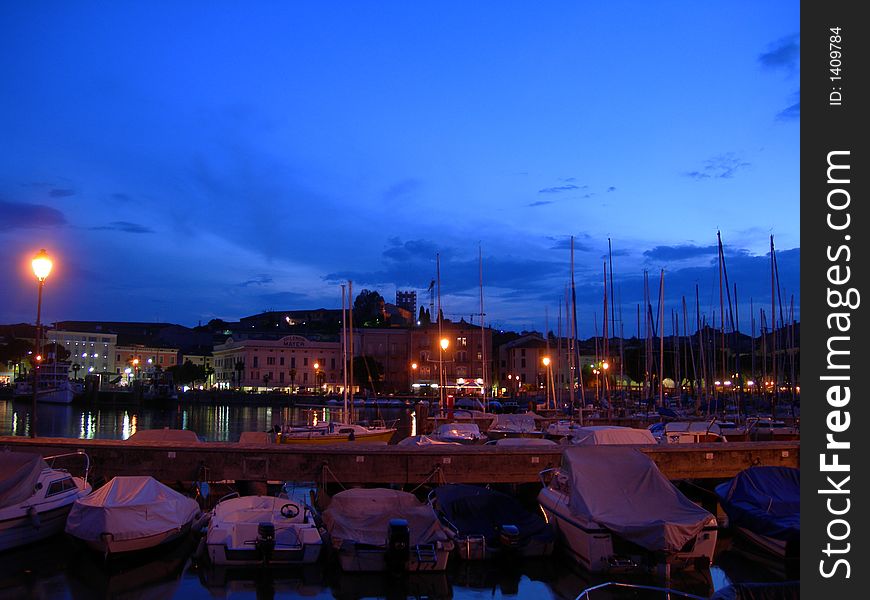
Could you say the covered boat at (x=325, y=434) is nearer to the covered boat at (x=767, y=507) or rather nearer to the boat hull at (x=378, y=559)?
the boat hull at (x=378, y=559)

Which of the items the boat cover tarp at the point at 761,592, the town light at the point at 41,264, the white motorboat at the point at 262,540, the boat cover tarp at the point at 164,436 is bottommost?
the white motorboat at the point at 262,540

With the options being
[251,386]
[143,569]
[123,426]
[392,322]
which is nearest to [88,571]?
[143,569]

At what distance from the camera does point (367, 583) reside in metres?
16.4

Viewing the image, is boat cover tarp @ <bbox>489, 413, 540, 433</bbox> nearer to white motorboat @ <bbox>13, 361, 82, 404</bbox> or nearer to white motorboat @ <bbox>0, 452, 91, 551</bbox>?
white motorboat @ <bbox>0, 452, 91, 551</bbox>

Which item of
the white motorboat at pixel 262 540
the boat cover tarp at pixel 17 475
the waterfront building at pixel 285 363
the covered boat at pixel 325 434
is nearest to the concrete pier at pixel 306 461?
the boat cover tarp at pixel 17 475

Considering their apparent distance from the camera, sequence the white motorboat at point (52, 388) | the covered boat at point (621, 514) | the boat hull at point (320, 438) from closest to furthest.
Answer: the covered boat at point (621, 514) → the boat hull at point (320, 438) → the white motorboat at point (52, 388)

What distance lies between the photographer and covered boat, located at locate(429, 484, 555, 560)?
17828mm

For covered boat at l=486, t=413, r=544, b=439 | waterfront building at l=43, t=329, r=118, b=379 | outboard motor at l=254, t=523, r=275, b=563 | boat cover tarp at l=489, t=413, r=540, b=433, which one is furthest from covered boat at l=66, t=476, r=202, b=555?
waterfront building at l=43, t=329, r=118, b=379

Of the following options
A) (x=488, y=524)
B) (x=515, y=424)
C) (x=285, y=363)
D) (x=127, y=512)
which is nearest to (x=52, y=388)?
(x=285, y=363)

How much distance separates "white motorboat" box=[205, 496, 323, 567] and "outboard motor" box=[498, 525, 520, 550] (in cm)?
433

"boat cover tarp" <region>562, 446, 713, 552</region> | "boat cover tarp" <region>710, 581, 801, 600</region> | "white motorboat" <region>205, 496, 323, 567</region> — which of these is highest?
"boat cover tarp" <region>710, 581, 801, 600</region>

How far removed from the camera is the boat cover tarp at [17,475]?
17.9m

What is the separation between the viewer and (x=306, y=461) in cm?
2303

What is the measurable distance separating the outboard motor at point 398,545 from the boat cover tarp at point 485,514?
2.12 m
